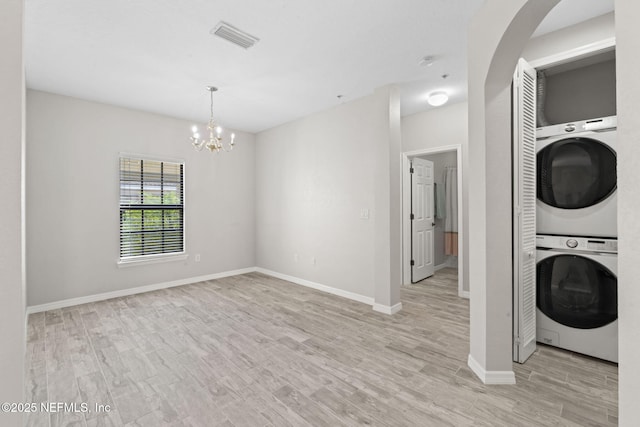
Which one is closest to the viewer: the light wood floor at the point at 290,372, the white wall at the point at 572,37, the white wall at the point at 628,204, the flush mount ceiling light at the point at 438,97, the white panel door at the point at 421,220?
the white wall at the point at 628,204

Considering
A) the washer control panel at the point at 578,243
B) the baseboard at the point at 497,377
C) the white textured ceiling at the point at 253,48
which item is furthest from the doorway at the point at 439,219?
the baseboard at the point at 497,377

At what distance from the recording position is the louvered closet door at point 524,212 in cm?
218

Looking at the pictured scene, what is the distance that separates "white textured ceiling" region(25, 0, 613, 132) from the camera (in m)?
2.14

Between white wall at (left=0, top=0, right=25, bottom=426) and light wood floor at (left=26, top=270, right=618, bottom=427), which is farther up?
white wall at (left=0, top=0, right=25, bottom=426)

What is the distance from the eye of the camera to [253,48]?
8.72 ft

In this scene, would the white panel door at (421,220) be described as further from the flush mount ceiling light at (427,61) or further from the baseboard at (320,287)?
the flush mount ceiling light at (427,61)

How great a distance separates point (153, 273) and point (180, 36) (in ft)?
11.5

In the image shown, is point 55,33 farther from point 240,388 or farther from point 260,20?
point 240,388

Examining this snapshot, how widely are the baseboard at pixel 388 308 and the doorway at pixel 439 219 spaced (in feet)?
3.87

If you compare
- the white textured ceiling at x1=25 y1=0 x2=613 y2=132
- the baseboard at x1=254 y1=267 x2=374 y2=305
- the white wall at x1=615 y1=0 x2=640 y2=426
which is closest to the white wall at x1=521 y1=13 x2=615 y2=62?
the white textured ceiling at x1=25 y1=0 x2=613 y2=132

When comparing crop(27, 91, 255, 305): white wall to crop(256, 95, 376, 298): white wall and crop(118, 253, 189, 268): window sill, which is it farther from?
crop(256, 95, 376, 298): white wall

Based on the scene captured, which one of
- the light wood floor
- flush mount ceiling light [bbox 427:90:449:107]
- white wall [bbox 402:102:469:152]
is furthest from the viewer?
white wall [bbox 402:102:469:152]

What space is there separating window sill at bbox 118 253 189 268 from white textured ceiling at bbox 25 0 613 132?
2296 millimetres

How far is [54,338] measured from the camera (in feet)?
9.18
